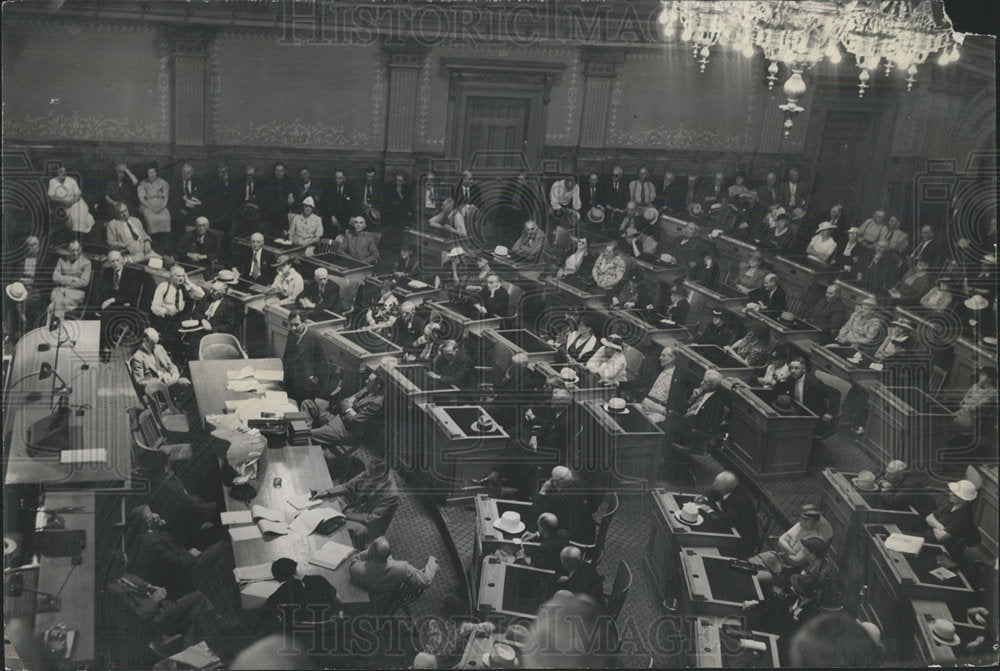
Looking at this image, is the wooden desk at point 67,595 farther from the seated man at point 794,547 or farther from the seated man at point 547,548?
the seated man at point 794,547

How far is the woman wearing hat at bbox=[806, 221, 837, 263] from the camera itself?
13211 mm

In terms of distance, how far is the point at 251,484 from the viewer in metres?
12.2

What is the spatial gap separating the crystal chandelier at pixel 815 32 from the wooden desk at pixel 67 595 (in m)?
7.05

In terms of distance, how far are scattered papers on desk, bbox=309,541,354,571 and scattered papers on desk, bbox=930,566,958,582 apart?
5.33 meters

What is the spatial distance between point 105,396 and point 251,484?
153 centimetres

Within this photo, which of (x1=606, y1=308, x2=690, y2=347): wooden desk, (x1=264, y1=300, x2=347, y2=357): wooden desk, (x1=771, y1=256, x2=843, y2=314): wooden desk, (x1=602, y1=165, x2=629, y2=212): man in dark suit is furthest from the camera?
(x1=771, y1=256, x2=843, y2=314): wooden desk

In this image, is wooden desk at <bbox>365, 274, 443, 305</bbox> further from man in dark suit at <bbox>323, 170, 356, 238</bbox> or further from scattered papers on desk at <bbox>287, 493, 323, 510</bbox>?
scattered papers on desk at <bbox>287, 493, 323, 510</bbox>

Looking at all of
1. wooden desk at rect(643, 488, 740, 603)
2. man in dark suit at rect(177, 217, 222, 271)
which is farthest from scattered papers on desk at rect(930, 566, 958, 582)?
man in dark suit at rect(177, 217, 222, 271)

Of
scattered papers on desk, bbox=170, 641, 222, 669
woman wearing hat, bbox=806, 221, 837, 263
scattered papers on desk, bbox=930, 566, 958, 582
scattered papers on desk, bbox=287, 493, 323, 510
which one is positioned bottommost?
scattered papers on desk, bbox=170, 641, 222, 669

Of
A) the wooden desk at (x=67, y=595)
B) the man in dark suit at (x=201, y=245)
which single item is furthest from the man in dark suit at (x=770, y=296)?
the wooden desk at (x=67, y=595)

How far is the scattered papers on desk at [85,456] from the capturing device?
12047 millimetres

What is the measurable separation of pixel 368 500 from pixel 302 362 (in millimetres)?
1414

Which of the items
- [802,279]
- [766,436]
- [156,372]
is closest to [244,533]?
[156,372]

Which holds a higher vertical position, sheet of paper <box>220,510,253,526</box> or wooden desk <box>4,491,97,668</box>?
sheet of paper <box>220,510,253,526</box>
